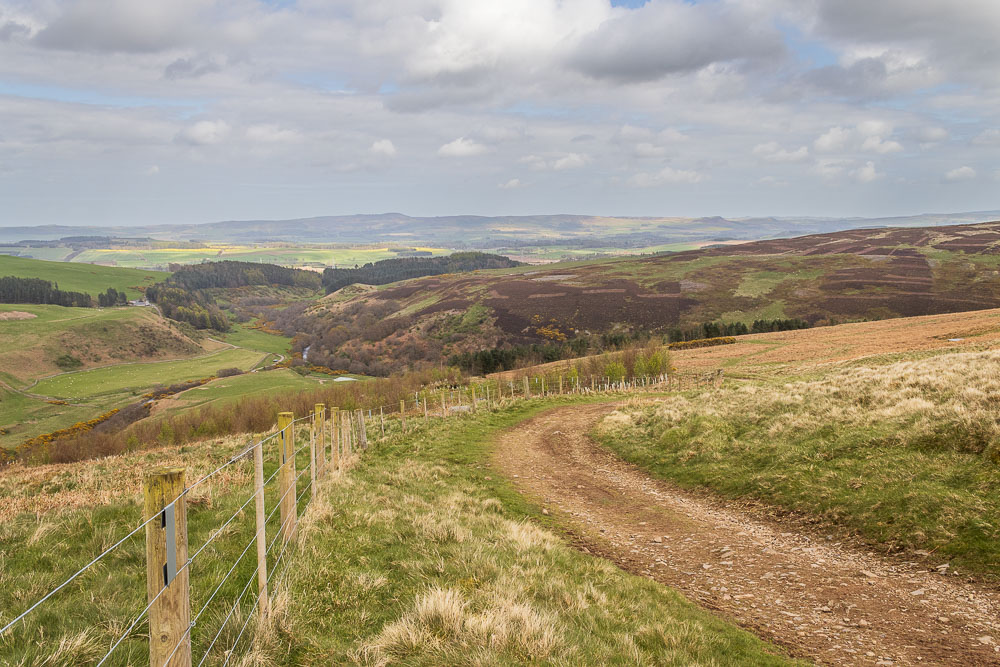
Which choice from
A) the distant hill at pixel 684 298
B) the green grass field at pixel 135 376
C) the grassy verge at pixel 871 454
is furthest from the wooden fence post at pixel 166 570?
the green grass field at pixel 135 376

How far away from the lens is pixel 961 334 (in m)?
51.9

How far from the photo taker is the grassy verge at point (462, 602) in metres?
5.86

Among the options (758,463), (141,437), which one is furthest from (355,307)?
(758,463)

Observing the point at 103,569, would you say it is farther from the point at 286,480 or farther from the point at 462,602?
the point at 462,602

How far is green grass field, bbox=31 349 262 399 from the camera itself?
12888 cm

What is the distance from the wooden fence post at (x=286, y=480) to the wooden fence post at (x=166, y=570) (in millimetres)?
4083

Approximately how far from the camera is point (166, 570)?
4105 millimetres

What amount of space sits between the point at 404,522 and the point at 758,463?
9.64 meters

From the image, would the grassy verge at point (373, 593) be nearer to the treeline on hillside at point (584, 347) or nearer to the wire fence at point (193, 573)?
the wire fence at point (193, 573)

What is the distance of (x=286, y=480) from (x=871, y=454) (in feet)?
41.2

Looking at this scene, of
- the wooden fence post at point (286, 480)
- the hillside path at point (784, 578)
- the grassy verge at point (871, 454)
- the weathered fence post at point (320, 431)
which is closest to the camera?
the hillside path at point (784, 578)

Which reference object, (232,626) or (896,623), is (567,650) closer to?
(232,626)

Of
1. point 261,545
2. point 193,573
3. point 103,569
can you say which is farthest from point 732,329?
point 103,569

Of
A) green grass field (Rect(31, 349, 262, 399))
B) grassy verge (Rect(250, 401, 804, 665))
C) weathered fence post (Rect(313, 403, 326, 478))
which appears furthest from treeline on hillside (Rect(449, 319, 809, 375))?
grassy verge (Rect(250, 401, 804, 665))
